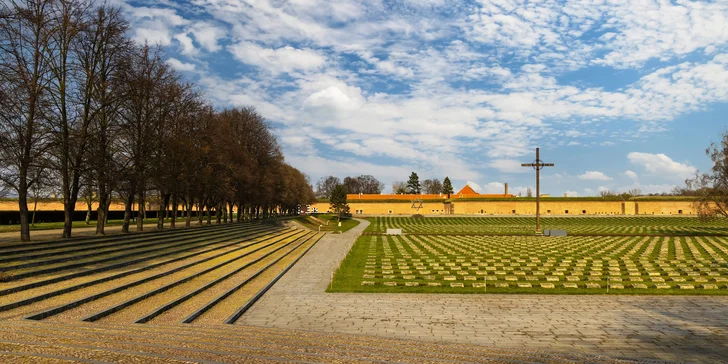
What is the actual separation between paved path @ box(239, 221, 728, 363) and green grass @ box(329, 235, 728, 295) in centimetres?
115

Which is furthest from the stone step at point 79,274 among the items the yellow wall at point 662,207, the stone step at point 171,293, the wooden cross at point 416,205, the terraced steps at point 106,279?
the yellow wall at point 662,207

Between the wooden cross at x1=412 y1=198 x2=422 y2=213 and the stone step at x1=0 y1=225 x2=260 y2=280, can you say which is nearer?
the stone step at x1=0 y1=225 x2=260 y2=280

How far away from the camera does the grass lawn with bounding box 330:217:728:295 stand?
15.5 metres

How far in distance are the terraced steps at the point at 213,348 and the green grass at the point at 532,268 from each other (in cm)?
795

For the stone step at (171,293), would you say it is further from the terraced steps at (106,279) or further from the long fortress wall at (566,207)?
the long fortress wall at (566,207)

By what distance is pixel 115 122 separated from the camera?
80.0ft

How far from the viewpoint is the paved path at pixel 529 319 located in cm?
932

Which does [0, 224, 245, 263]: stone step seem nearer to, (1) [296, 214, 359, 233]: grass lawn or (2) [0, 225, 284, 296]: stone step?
(2) [0, 225, 284, 296]: stone step

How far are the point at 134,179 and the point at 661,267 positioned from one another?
28.2m

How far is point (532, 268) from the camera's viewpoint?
20.4 m

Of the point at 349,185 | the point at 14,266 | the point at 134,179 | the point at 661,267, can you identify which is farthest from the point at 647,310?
the point at 349,185

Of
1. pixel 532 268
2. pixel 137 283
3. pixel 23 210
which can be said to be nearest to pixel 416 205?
pixel 532 268

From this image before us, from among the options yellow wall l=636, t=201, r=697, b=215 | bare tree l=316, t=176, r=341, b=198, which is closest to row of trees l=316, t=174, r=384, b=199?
bare tree l=316, t=176, r=341, b=198

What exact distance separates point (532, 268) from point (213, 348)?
694 inches
